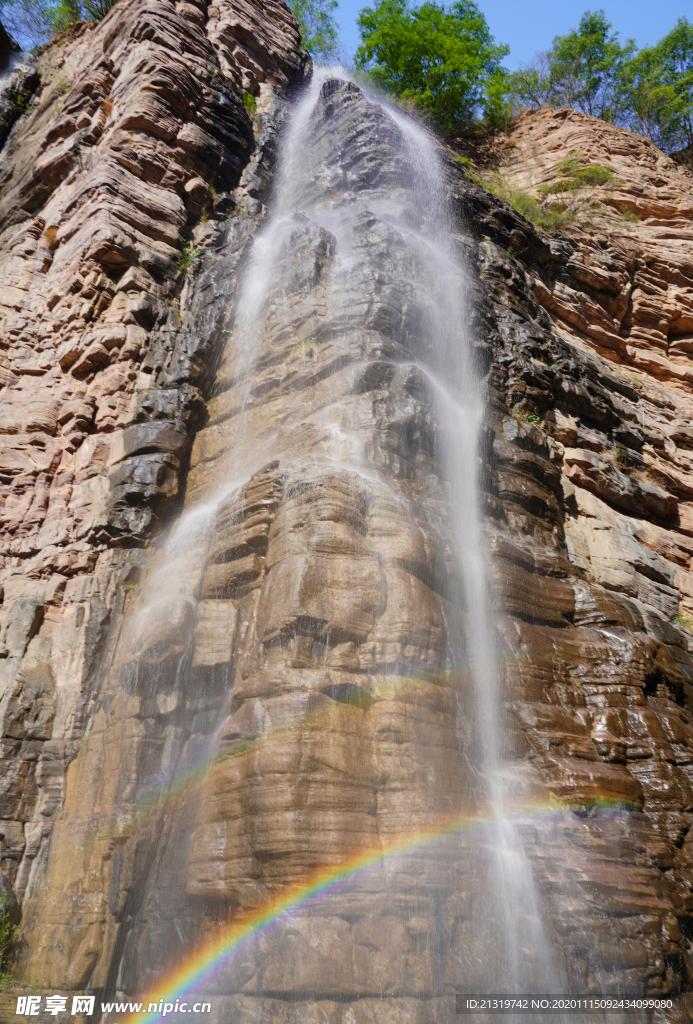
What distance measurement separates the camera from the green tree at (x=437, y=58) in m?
20.3

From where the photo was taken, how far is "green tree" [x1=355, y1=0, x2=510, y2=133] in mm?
20328

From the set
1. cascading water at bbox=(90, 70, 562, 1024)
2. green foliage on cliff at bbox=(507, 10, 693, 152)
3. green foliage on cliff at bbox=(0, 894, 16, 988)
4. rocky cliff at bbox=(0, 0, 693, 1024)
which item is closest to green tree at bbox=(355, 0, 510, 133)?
green foliage on cliff at bbox=(507, 10, 693, 152)

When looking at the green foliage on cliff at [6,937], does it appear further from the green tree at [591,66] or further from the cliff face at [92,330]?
the green tree at [591,66]

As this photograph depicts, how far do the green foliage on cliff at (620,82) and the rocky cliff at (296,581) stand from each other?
13823 millimetres

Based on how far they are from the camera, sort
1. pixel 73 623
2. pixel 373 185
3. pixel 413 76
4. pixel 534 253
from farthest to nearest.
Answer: pixel 413 76 < pixel 534 253 < pixel 373 185 < pixel 73 623

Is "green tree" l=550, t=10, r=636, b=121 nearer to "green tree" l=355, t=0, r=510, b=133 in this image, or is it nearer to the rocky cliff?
"green tree" l=355, t=0, r=510, b=133

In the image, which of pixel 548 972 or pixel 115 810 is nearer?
pixel 548 972

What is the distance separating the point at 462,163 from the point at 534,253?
15.6 feet

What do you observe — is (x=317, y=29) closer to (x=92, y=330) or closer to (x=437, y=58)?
(x=437, y=58)

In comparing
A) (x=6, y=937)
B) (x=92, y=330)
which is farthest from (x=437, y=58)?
(x=6, y=937)

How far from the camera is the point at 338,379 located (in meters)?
8.45

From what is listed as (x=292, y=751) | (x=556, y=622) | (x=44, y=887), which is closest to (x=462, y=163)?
(x=556, y=622)

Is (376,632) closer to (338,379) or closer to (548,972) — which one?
(548,972)

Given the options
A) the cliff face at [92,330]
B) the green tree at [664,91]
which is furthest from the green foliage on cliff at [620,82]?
the cliff face at [92,330]
